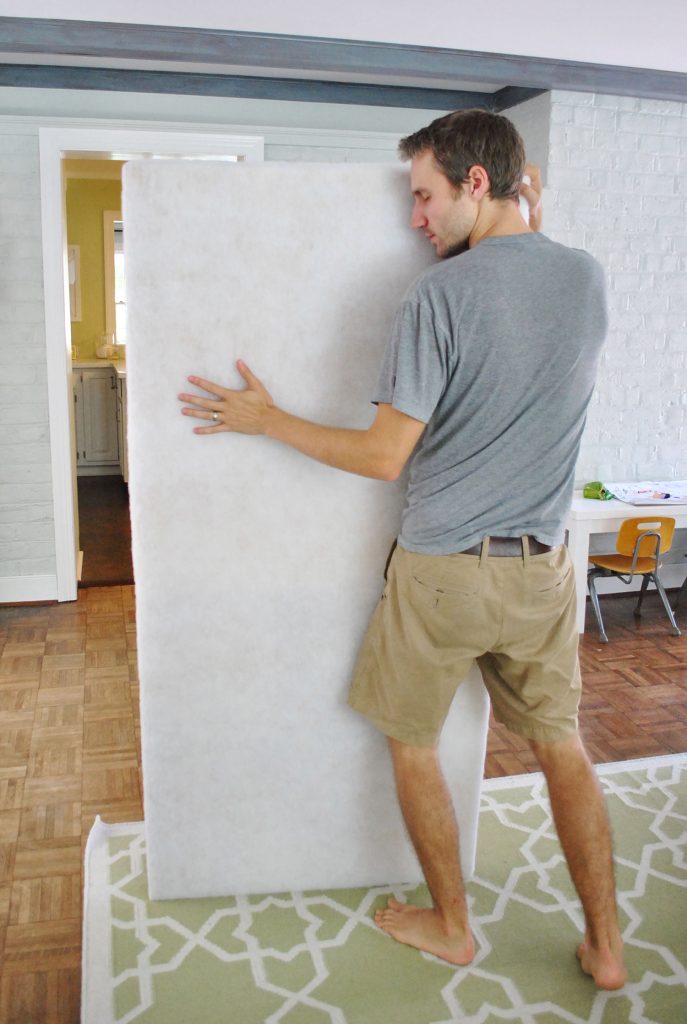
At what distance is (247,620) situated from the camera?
2.09 meters

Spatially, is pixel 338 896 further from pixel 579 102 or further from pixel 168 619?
pixel 579 102

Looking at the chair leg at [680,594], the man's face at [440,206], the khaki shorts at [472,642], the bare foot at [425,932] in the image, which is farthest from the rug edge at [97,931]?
the chair leg at [680,594]

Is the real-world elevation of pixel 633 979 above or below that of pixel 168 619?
below

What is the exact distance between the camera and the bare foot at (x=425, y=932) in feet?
6.66

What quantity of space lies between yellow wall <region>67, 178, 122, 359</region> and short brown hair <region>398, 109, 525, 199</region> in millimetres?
6834

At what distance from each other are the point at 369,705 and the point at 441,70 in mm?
3178

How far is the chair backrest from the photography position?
4.13 m

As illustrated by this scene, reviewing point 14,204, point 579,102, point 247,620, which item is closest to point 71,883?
point 247,620

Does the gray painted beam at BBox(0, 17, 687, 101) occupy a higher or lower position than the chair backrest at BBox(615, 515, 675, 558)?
higher

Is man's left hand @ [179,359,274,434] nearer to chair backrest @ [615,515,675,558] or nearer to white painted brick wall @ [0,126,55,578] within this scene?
chair backrest @ [615,515,675,558]

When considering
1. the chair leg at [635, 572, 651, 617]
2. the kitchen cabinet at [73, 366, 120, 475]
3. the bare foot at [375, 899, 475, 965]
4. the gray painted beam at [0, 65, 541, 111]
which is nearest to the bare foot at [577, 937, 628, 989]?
the bare foot at [375, 899, 475, 965]

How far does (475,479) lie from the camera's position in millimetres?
1816

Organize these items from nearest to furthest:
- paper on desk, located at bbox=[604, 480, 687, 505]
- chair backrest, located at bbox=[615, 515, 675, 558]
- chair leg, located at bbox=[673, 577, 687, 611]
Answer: chair backrest, located at bbox=[615, 515, 675, 558], paper on desk, located at bbox=[604, 480, 687, 505], chair leg, located at bbox=[673, 577, 687, 611]

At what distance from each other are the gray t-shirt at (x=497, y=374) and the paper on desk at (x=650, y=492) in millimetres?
2619
